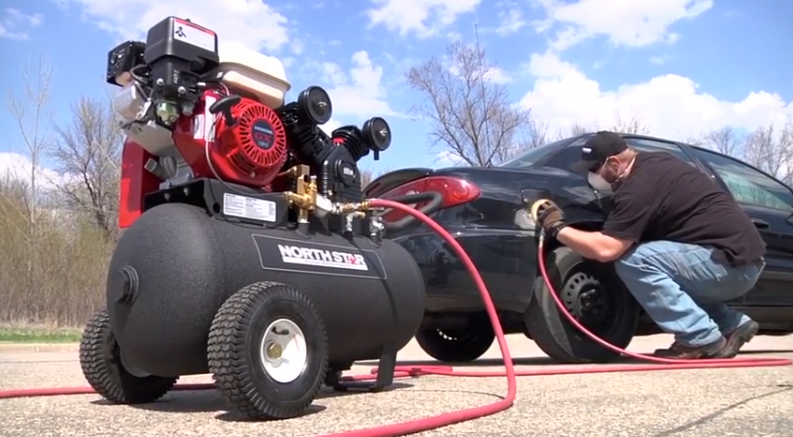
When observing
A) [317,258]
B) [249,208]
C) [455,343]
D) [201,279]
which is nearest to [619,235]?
[455,343]

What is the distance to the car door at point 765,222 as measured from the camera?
17.3ft

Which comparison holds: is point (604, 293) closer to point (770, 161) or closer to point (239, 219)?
point (239, 219)

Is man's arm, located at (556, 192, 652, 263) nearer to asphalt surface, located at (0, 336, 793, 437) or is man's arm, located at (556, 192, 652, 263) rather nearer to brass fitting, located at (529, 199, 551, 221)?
brass fitting, located at (529, 199, 551, 221)

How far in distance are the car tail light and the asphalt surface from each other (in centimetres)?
95

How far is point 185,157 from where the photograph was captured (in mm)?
3018

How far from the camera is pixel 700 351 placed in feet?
14.0

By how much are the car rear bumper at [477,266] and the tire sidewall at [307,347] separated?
1427mm

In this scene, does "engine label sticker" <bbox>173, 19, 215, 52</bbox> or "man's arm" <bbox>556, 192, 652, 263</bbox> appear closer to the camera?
"engine label sticker" <bbox>173, 19, 215, 52</bbox>

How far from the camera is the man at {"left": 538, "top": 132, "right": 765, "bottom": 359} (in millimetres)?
4156

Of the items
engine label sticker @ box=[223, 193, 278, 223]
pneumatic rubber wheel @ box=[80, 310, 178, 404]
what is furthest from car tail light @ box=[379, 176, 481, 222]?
pneumatic rubber wheel @ box=[80, 310, 178, 404]

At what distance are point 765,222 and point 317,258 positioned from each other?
144 inches

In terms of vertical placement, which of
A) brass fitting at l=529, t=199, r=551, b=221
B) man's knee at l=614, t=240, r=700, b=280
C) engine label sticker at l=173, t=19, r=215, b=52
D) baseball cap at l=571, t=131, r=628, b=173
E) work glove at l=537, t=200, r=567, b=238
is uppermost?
engine label sticker at l=173, t=19, r=215, b=52

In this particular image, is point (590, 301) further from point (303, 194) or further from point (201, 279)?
point (201, 279)

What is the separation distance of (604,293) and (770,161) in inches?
Result: 1254
